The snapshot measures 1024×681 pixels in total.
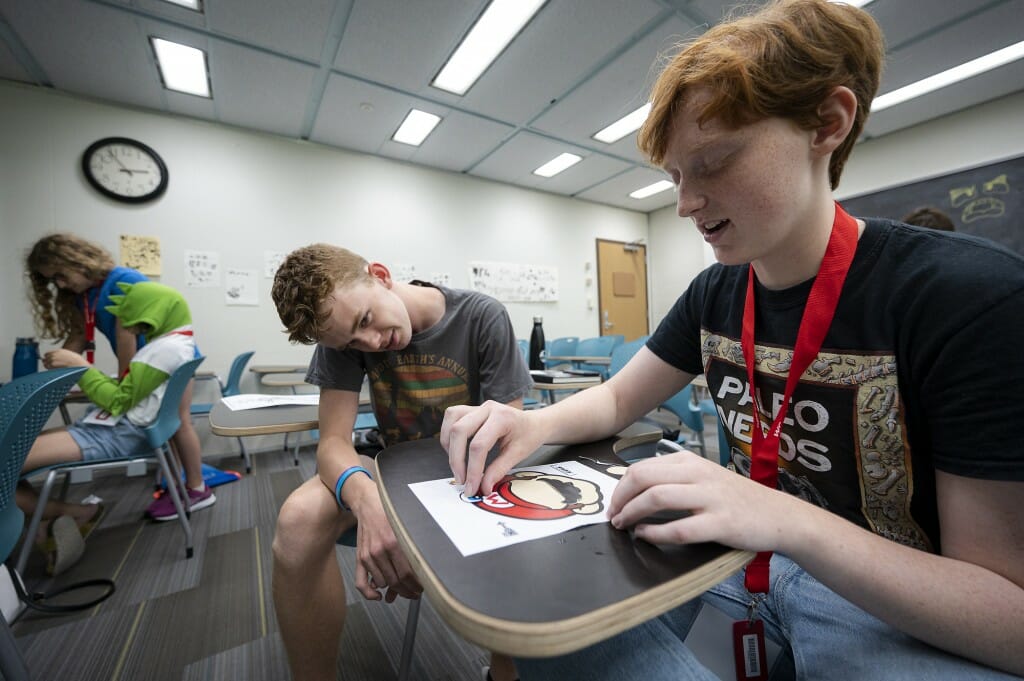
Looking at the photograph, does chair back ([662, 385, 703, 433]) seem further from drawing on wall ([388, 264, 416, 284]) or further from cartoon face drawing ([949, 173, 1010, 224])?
cartoon face drawing ([949, 173, 1010, 224])

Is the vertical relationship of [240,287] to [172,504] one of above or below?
above

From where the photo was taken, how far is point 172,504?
6.90 feet

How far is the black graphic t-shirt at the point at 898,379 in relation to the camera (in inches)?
14.3

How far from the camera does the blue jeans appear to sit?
13.6 inches

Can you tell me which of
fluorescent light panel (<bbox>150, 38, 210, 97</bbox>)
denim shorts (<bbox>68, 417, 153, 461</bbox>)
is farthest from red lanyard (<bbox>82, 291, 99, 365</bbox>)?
fluorescent light panel (<bbox>150, 38, 210, 97</bbox>)

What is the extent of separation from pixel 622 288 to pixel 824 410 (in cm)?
536

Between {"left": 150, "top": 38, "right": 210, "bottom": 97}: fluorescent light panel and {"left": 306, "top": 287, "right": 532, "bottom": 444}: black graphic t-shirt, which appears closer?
{"left": 306, "top": 287, "right": 532, "bottom": 444}: black graphic t-shirt

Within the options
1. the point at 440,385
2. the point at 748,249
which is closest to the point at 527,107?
the point at 440,385

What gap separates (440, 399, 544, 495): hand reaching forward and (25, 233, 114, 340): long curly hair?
224 centimetres

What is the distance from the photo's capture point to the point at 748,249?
0.50 m

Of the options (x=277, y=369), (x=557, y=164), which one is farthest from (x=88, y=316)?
(x=557, y=164)

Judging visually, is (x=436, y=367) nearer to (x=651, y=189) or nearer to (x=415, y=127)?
(x=415, y=127)

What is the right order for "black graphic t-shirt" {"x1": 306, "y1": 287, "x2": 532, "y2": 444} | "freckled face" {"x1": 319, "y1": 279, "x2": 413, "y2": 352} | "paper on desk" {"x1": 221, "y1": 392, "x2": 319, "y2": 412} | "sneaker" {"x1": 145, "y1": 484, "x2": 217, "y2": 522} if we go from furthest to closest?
"sneaker" {"x1": 145, "y1": 484, "x2": 217, "y2": 522} < "paper on desk" {"x1": 221, "y1": 392, "x2": 319, "y2": 412} < "black graphic t-shirt" {"x1": 306, "y1": 287, "x2": 532, "y2": 444} < "freckled face" {"x1": 319, "y1": 279, "x2": 413, "y2": 352}

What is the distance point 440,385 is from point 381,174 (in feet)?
11.5
